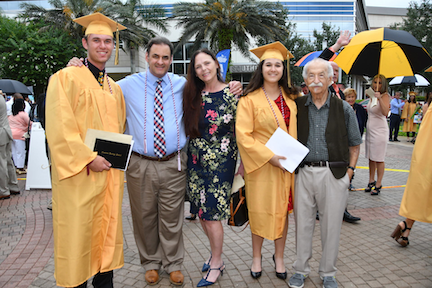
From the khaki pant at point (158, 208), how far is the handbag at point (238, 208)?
506mm

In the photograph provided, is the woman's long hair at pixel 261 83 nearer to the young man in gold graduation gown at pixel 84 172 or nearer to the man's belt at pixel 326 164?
the man's belt at pixel 326 164

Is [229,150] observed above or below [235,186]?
above

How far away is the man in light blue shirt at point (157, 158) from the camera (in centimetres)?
302

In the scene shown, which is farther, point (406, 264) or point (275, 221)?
point (406, 264)

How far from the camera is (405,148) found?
1225cm

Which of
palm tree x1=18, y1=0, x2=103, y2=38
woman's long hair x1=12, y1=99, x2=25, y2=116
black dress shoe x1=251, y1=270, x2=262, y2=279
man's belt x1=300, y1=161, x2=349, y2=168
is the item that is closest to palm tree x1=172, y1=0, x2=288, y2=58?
palm tree x1=18, y1=0, x2=103, y2=38

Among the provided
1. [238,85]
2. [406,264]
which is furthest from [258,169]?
[406,264]

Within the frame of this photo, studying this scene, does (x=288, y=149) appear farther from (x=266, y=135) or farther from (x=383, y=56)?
(x=383, y=56)

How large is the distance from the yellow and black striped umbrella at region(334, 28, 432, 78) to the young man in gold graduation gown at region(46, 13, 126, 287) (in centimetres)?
345

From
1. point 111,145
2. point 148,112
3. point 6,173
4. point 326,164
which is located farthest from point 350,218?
point 6,173

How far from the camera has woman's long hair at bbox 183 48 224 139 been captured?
3016 millimetres

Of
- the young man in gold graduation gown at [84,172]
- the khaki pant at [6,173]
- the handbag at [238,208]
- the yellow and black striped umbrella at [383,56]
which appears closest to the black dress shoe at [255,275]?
the handbag at [238,208]

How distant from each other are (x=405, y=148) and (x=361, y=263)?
1041 cm

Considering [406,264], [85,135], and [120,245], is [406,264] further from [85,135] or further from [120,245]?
[85,135]
